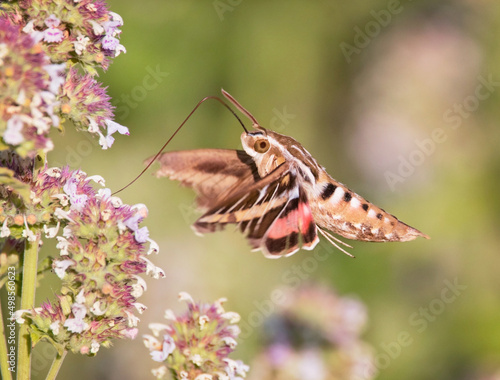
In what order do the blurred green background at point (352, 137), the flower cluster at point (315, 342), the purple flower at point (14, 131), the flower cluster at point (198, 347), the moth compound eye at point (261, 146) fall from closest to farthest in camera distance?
the purple flower at point (14, 131), the flower cluster at point (198, 347), the moth compound eye at point (261, 146), the flower cluster at point (315, 342), the blurred green background at point (352, 137)

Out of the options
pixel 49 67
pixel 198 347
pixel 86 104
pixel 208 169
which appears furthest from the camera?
pixel 208 169

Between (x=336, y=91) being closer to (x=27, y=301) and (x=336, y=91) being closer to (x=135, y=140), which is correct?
(x=135, y=140)

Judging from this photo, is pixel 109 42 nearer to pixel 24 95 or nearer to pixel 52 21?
pixel 52 21

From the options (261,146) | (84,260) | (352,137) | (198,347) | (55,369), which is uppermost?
(261,146)

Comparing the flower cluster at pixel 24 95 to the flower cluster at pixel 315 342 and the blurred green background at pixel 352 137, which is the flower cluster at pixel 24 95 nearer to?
the flower cluster at pixel 315 342

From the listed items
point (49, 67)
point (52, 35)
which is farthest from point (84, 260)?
point (52, 35)

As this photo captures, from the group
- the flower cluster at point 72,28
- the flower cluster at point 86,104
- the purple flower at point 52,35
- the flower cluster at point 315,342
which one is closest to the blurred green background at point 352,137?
the flower cluster at point 315,342

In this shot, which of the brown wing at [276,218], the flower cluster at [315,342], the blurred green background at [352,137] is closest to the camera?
the brown wing at [276,218]
